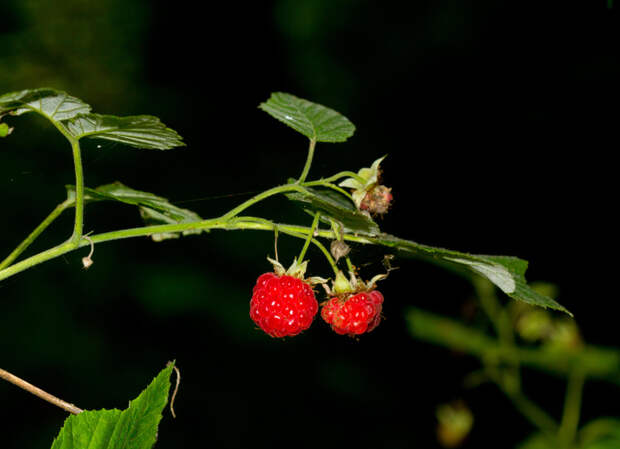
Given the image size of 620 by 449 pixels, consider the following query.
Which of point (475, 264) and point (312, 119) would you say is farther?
point (312, 119)

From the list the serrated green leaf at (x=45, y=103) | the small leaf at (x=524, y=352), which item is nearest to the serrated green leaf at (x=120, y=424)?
the serrated green leaf at (x=45, y=103)

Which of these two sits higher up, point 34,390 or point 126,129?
point 126,129

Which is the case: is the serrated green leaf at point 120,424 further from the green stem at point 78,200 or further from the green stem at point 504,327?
the green stem at point 504,327

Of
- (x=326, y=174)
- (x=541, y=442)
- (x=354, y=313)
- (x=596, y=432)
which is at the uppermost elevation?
(x=354, y=313)

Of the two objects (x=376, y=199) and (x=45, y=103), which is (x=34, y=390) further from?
(x=376, y=199)

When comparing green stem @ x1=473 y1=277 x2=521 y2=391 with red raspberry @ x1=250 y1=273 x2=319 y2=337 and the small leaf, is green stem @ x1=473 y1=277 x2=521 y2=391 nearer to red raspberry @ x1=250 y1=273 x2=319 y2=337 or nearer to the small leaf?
the small leaf

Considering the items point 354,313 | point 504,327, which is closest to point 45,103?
point 354,313
